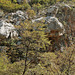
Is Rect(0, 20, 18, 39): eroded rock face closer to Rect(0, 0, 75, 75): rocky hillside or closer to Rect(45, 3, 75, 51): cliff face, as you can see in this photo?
Rect(0, 0, 75, 75): rocky hillside

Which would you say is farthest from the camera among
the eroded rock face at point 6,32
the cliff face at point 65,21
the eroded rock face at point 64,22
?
the cliff face at point 65,21

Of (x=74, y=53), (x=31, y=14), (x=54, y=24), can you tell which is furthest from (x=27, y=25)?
(x=31, y=14)

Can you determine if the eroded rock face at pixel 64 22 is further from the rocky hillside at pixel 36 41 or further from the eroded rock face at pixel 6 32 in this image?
the eroded rock face at pixel 6 32

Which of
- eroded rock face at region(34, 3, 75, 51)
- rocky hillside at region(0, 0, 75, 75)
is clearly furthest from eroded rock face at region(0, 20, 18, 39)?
eroded rock face at region(34, 3, 75, 51)

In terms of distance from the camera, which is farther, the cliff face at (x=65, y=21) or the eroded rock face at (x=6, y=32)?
the cliff face at (x=65, y=21)

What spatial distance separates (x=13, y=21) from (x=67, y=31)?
1359 cm

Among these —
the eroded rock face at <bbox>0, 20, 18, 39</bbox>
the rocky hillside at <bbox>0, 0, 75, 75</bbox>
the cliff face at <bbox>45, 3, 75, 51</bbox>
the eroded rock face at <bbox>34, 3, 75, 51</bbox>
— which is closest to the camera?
the rocky hillside at <bbox>0, 0, 75, 75</bbox>

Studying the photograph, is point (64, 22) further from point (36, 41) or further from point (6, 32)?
point (36, 41)

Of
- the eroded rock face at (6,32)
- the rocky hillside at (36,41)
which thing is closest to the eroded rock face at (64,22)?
the rocky hillside at (36,41)

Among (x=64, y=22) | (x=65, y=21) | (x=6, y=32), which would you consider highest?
(x=65, y=21)

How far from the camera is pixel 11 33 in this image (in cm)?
1154

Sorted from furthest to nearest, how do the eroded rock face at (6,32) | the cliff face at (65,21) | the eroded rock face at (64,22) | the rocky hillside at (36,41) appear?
the cliff face at (65,21) < the eroded rock face at (64,22) < the eroded rock face at (6,32) < the rocky hillside at (36,41)

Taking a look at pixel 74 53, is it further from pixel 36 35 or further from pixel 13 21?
pixel 13 21

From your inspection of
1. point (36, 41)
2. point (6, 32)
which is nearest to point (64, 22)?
point (6, 32)
